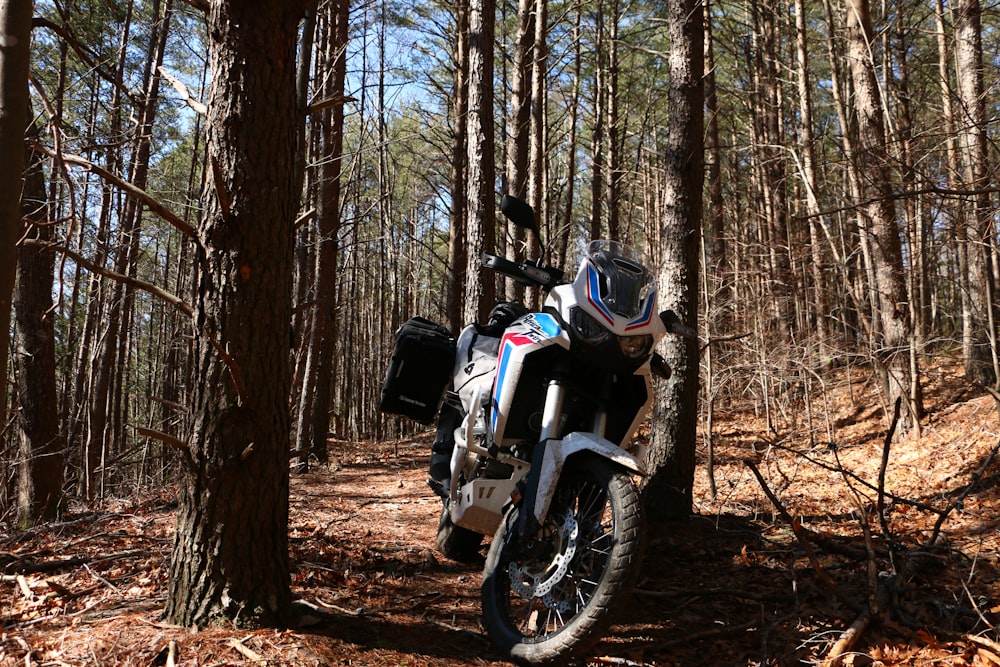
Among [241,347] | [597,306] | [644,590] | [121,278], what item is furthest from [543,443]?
[121,278]

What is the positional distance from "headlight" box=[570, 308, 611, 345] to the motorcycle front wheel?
1.68ft

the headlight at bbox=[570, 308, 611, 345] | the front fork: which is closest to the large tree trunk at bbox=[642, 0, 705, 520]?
the front fork

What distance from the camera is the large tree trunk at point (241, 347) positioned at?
2.66 m

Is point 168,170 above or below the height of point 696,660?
above

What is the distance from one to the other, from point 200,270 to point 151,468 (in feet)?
41.9

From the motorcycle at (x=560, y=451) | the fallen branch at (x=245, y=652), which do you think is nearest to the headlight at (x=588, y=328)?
the motorcycle at (x=560, y=451)

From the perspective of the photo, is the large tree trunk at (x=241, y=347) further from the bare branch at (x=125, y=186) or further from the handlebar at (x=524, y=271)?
the handlebar at (x=524, y=271)

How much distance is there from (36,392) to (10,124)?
5171 mm

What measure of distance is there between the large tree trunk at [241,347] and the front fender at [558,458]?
1061 mm

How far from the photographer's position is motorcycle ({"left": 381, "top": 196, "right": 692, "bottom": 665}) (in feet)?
8.87

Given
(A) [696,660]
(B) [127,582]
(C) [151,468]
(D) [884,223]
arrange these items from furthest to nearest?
(C) [151,468]
(D) [884,223]
(B) [127,582]
(A) [696,660]

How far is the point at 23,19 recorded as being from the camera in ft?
6.00

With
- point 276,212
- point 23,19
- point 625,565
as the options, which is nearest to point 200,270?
point 276,212

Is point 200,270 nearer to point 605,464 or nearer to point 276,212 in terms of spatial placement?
point 276,212
